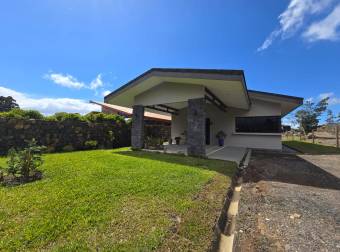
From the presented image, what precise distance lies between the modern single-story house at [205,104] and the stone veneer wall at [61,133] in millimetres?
1840

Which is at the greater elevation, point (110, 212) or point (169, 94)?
point (169, 94)

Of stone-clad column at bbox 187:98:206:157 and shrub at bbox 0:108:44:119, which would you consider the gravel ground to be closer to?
stone-clad column at bbox 187:98:206:157

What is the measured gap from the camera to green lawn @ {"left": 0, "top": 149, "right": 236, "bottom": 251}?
2215 millimetres

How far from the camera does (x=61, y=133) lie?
9.76 metres

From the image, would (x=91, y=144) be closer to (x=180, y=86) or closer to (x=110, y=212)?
(x=180, y=86)

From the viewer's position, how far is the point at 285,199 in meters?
3.96

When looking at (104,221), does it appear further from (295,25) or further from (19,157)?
(295,25)

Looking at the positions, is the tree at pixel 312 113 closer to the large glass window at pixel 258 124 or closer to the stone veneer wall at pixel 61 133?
the large glass window at pixel 258 124

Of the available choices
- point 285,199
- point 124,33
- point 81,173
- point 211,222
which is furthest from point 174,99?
point 211,222

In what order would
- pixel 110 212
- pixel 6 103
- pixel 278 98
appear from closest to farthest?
pixel 110 212, pixel 278 98, pixel 6 103

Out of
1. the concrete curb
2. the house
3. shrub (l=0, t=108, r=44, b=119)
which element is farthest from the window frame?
shrub (l=0, t=108, r=44, b=119)

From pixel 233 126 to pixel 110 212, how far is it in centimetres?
1283

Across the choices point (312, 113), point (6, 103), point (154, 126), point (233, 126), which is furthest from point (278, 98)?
point (6, 103)

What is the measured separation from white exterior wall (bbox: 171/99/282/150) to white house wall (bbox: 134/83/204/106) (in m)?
5.84
